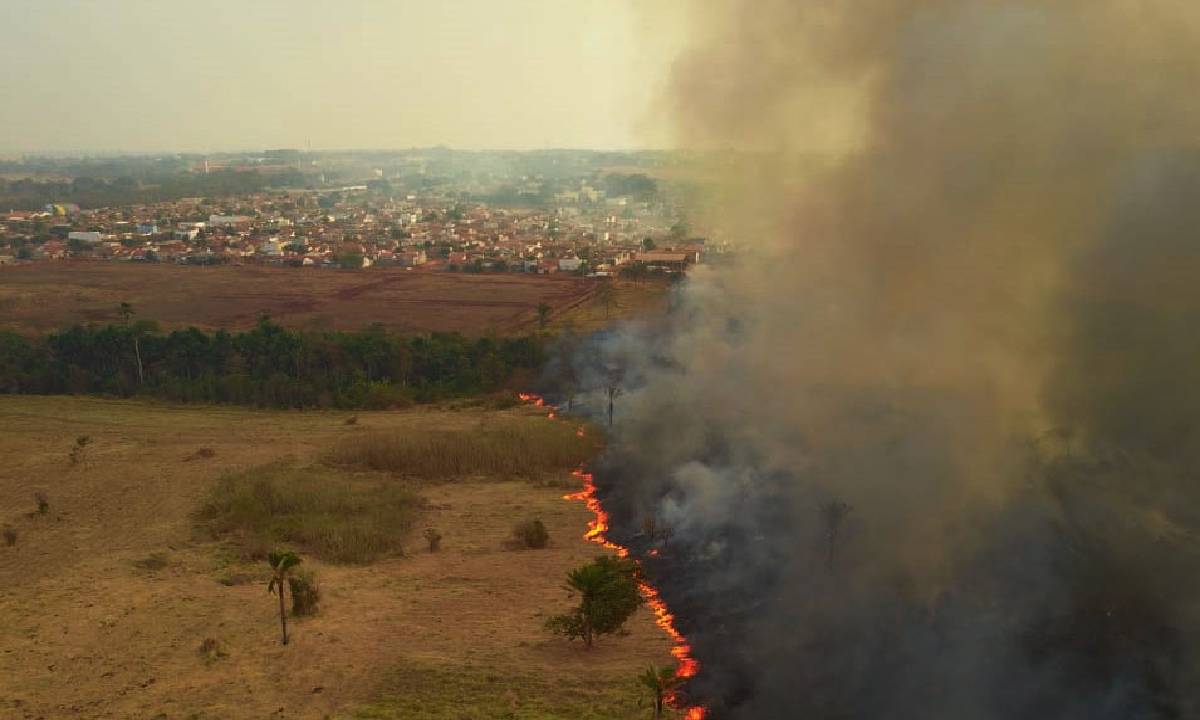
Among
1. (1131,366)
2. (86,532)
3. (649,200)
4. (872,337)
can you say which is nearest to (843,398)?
(872,337)

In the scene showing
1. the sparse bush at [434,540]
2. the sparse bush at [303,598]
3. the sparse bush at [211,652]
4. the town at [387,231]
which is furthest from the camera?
the town at [387,231]

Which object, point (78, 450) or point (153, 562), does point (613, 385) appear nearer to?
point (78, 450)

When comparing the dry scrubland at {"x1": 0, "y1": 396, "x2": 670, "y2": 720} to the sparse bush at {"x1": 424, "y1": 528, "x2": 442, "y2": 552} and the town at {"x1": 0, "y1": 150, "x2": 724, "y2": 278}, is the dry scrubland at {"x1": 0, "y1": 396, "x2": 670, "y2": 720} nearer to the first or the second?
the sparse bush at {"x1": 424, "y1": 528, "x2": 442, "y2": 552}

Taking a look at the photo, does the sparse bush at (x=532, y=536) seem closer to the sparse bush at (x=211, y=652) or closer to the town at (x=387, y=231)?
the sparse bush at (x=211, y=652)

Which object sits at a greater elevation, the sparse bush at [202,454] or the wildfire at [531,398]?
the sparse bush at [202,454]

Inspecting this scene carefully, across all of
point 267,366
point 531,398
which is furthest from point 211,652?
point 267,366

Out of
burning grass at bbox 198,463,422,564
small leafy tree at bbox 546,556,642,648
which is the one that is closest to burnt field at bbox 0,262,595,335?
Result: burning grass at bbox 198,463,422,564

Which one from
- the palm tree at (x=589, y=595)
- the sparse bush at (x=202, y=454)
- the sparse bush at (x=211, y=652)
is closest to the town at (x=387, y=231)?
the sparse bush at (x=202, y=454)
